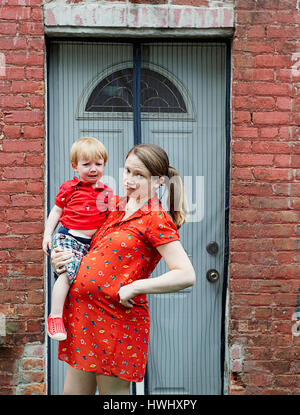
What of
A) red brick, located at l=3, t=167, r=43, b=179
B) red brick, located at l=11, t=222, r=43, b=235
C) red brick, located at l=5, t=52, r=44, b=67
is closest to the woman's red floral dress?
red brick, located at l=11, t=222, r=43, b=235

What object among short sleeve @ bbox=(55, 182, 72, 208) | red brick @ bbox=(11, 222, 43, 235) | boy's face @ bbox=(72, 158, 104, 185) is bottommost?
red brick @ bbox=(11, 222, 43, 235)

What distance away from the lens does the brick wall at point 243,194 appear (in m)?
3.26

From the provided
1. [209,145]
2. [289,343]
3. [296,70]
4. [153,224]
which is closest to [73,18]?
[209,145]

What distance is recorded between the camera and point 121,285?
2053 millimetres

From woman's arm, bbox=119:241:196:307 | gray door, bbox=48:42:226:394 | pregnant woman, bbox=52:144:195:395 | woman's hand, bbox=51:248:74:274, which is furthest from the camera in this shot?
gray door, bbox=48:42:226:394

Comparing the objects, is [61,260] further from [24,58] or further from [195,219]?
[24,58]

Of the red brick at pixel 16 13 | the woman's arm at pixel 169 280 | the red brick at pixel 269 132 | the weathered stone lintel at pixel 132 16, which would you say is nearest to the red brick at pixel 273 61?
the weathered stone lintel at pixel 132 16

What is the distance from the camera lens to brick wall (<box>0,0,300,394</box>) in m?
3.26

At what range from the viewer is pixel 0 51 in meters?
3.24

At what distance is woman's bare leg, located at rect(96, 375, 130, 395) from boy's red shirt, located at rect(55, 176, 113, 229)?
689mm

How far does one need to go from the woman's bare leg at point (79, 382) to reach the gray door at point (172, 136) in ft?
4.46

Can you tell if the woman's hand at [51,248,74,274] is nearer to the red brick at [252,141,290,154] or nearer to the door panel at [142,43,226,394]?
the door panel at [142,43,226,394]

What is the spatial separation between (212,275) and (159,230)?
1.61 m

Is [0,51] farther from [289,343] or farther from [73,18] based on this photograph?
[289,343]
